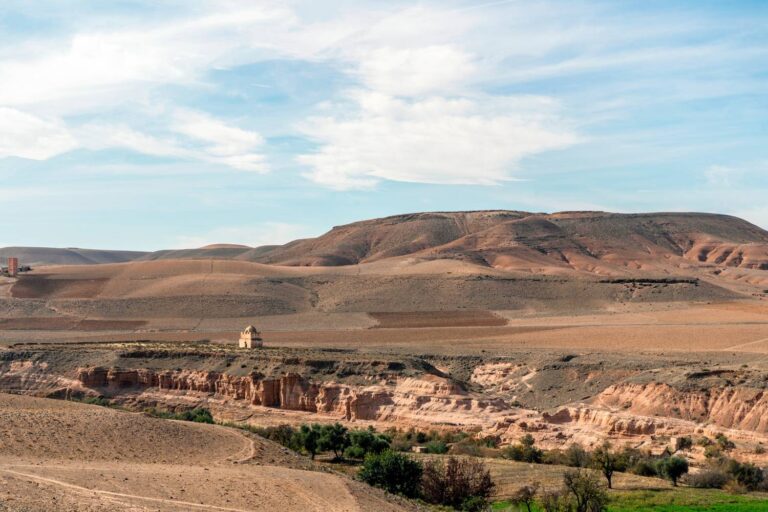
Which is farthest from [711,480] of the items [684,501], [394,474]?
[394,474]

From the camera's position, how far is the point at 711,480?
31.4 m

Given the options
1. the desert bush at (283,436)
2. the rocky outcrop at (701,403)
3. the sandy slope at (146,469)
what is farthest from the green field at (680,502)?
the desert bush at (283,436)

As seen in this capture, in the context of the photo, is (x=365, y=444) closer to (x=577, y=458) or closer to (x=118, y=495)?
(x=577, y=458)

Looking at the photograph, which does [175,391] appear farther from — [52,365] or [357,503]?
[357,503]

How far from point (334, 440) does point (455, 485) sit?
1016 centimetres

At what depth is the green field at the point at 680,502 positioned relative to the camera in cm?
→ 2833

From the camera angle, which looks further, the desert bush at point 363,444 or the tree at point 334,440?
the tree at point 334,440

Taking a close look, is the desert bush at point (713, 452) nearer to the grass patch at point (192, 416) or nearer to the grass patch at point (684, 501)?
the grass patch at point (684, 501)

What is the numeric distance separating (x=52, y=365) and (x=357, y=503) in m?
40.1

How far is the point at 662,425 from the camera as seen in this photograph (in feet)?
129

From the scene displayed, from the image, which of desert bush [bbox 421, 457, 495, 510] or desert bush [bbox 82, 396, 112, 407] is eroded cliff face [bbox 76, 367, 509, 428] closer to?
desert bush [bbox 82, 396, 112, 407]

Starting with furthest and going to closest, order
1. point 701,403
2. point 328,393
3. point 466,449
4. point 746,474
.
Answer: point 328,393, point 701,403, point 466,449, point 746,474

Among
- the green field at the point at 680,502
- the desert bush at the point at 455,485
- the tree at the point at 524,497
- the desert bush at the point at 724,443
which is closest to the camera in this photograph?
the green field at the point at 680,502

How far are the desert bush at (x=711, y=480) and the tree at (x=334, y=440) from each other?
1407 cm
